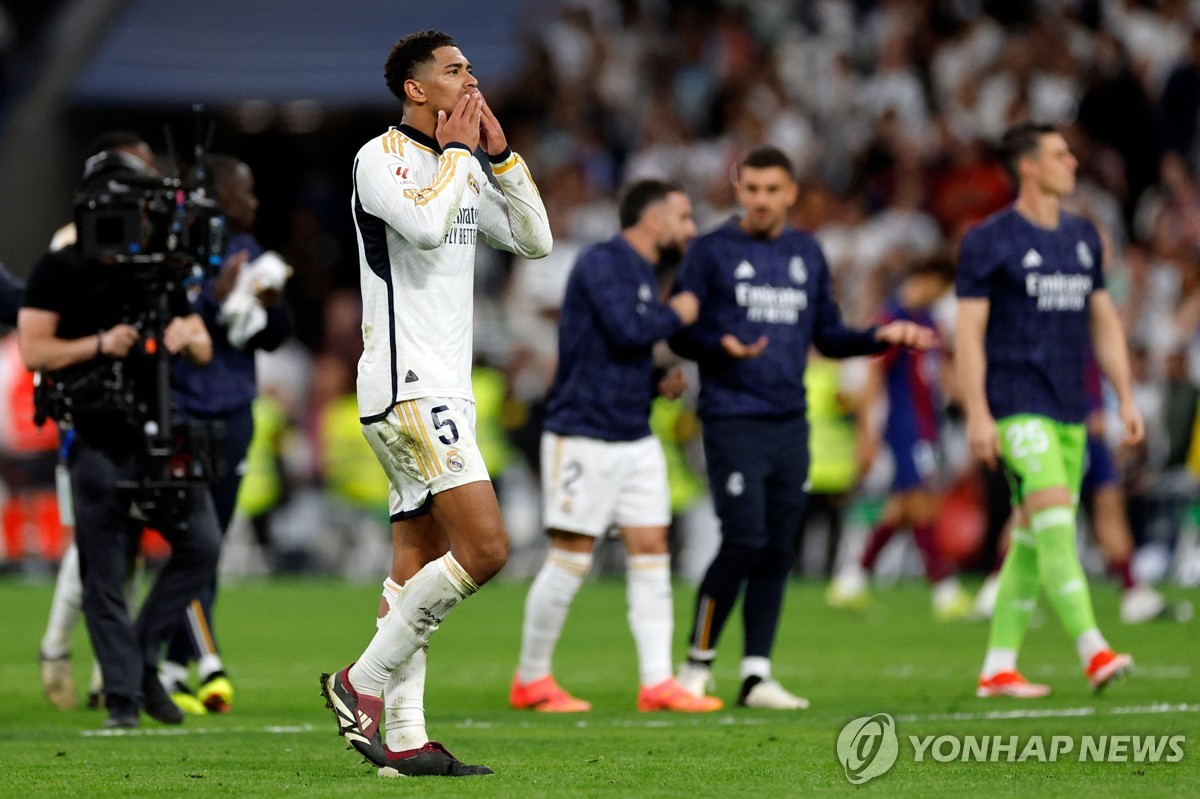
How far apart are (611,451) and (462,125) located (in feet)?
10.7

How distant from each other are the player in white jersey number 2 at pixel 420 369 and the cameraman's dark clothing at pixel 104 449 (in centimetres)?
210

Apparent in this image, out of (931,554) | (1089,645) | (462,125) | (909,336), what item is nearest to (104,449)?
(462,125)

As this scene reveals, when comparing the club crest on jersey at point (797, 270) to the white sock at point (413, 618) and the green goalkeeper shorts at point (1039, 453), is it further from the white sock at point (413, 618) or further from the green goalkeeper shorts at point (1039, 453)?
the white sock at point (413, 618)

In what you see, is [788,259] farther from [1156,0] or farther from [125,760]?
[1156,0]

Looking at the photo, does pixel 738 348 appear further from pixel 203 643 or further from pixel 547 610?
pixel 203 643

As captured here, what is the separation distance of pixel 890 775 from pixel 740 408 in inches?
121

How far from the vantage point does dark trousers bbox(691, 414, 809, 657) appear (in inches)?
384

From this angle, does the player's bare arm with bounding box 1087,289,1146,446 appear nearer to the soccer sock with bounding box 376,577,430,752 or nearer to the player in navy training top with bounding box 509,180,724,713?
the player in navy training top with bounding box 509,180,724,713

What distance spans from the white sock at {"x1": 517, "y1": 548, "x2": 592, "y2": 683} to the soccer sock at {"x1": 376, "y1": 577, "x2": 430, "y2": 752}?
2.72 metres

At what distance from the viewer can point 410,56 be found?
282 inches

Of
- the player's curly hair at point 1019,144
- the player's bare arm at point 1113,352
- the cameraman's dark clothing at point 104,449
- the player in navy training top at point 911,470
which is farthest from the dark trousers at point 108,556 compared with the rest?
the player in navy training top at point 911,470

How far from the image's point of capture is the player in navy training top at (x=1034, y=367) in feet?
31.9

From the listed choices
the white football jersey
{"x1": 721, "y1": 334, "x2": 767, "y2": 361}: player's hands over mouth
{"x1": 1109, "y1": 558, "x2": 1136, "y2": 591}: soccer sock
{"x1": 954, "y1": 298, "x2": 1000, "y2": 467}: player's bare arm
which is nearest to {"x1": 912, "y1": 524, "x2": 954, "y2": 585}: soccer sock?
{"x1": 1109, "y1": 558, "x2": 1136, "y2": 591}: soccer sock

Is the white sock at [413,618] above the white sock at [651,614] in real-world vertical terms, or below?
above
